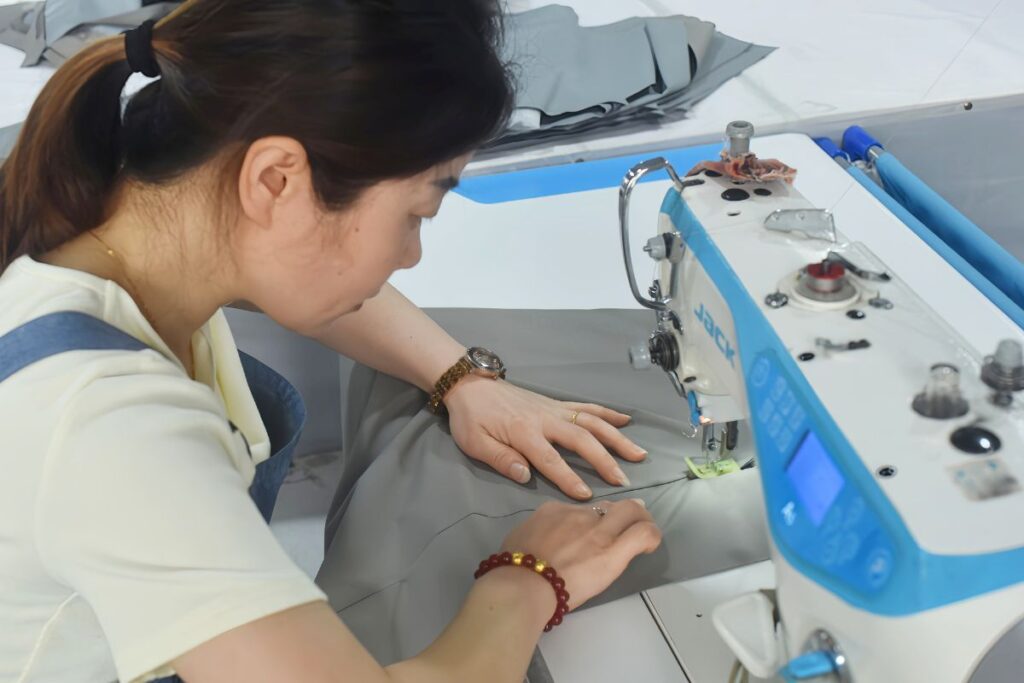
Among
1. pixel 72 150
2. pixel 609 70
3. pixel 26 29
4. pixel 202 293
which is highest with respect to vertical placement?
pixel 72 150

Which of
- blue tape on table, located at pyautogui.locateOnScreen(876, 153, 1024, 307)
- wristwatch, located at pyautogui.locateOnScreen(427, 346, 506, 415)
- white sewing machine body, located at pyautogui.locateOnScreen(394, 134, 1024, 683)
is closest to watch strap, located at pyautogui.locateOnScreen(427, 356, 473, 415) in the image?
wristwatch, located at pyautogui.locateOnScreen(427, 346, 506, 415)

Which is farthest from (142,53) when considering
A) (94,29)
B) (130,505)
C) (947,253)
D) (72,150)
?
(94,29)

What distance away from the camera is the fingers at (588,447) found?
3.38 feet

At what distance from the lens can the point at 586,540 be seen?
904mm

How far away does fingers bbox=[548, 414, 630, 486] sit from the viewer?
1031 mm

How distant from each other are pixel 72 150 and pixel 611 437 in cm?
53

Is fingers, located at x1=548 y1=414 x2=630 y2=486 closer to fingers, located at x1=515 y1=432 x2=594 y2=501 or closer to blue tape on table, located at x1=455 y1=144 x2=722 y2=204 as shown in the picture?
fingers, located at x1=515 y1=432 x2=594 y2=501

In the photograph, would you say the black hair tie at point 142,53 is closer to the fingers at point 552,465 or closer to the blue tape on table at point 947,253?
the fingers at point 552,465

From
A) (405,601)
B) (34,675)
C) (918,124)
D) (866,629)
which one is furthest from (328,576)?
(918,124)

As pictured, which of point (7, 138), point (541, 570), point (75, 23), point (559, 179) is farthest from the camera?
point (75, 23)

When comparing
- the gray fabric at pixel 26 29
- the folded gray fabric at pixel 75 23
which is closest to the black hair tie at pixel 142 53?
the folded gray fabric at pixel 75 23

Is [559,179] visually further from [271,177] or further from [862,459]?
[862,459]

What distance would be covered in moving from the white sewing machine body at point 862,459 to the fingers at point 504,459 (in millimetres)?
236

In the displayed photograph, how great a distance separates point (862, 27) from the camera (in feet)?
6.97
